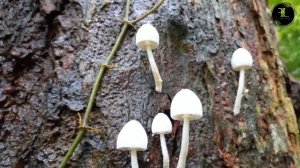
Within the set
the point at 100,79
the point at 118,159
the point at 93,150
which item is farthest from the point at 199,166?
the point at 100,79

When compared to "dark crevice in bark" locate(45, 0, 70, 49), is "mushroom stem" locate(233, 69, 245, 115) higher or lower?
lower

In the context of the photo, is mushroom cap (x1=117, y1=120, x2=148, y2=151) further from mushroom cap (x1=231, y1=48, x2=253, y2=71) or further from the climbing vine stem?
mushroom cap (x1=231, y1=48, x2=253, y2=71)

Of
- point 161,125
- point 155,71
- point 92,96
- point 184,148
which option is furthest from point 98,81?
point 184,148

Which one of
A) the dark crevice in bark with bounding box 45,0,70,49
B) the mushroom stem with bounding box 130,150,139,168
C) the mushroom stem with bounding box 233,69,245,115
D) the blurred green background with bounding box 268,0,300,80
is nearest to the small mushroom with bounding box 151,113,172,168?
the mushroom stem with bounding box 130,150,139,168

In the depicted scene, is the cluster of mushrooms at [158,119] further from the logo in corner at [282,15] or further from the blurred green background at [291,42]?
the blurred green background at [291,42]

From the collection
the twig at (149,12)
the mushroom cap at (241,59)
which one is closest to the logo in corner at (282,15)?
the mushroom cap at (241,59)

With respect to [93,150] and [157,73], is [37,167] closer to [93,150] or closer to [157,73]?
[93,150]

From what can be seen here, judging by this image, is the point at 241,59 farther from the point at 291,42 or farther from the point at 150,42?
the point at 291,42
